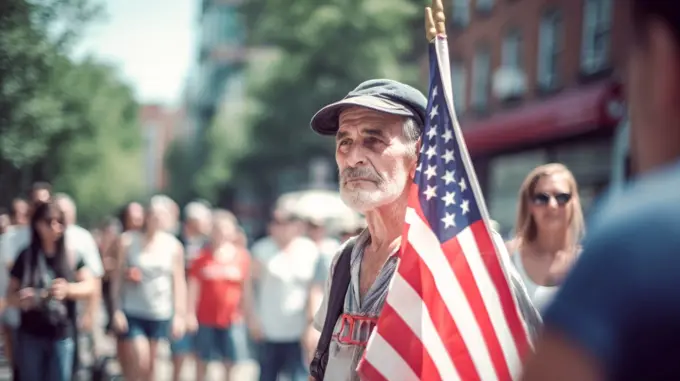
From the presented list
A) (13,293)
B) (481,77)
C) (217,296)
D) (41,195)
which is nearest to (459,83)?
(481,77)

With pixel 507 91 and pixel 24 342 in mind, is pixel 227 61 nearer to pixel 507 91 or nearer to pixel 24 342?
pixel 507 91

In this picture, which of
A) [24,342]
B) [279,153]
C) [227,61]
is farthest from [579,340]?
[227,61]

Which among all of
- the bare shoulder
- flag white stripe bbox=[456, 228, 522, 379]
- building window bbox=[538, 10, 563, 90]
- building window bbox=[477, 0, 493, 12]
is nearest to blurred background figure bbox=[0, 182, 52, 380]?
the bare shoulder

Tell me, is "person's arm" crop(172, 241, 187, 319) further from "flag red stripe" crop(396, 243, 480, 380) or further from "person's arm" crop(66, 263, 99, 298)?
"flag red stripe" crop(396, 243, 480, 380)

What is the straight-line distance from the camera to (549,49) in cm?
2250

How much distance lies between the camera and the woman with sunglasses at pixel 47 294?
6.33 m

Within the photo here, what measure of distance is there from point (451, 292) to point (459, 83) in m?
27.8

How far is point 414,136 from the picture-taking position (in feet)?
10.2

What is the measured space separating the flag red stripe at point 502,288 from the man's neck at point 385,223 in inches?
27.1

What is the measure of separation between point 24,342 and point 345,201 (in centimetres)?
399

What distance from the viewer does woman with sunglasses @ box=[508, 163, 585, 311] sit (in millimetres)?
4793

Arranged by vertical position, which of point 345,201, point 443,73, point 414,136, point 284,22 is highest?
point 284,22

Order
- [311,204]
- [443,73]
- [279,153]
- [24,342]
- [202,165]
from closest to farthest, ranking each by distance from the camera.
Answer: [443,73], [24,342], [311,204], [279,153], [202,165]

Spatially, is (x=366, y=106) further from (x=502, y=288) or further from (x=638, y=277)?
(x=638, y=277)
